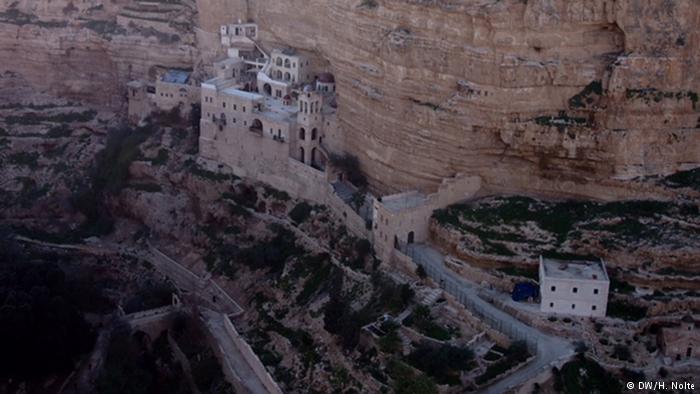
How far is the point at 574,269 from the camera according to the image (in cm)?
2914

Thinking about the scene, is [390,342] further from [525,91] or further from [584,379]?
[525,91]

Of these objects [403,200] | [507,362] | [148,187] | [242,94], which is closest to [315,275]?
[403,200]

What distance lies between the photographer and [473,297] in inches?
1167

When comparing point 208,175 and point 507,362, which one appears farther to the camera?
point 208,175

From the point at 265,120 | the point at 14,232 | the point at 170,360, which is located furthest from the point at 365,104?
the point at 14,232

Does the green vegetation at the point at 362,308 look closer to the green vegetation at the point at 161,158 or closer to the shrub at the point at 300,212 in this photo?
the shrub at the point at 300,212

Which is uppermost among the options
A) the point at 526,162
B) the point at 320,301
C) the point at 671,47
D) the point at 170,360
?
the point at 671,47

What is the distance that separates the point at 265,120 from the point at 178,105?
5961mm

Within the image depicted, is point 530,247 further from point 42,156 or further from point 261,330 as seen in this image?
point 42,156

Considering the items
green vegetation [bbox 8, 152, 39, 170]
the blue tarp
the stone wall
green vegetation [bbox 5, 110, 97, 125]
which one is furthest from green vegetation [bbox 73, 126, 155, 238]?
the blue tarp

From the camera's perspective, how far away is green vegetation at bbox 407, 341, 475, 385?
2722 centimetres

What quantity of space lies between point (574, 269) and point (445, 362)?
455cm

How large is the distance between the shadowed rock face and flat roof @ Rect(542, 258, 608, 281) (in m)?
2.75

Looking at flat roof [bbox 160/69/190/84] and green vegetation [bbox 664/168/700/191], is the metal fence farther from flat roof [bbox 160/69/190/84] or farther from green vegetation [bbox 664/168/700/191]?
flat roof [bbox 160/69/190/84]
